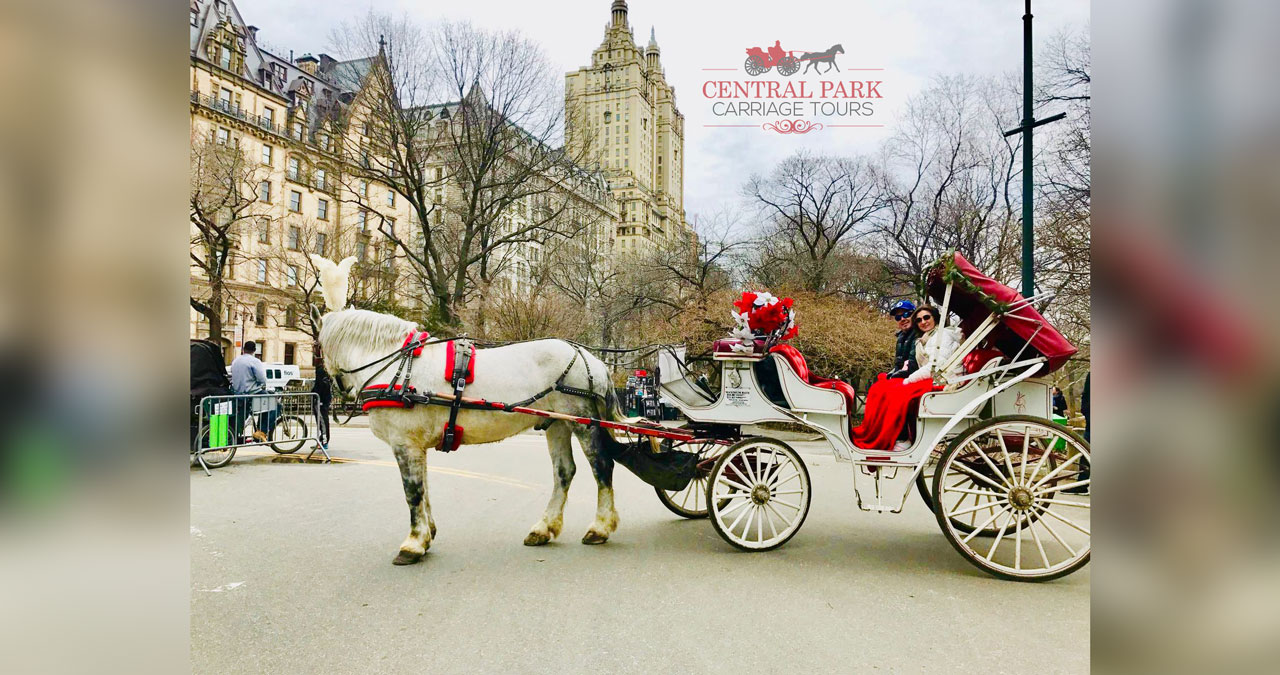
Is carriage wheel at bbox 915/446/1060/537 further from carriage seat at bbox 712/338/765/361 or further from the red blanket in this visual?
carriage seat at bbox 712/338/765/361

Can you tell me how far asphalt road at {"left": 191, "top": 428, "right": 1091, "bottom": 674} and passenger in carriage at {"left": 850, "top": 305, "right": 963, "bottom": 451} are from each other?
2.83 ft

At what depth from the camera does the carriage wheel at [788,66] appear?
9.59m

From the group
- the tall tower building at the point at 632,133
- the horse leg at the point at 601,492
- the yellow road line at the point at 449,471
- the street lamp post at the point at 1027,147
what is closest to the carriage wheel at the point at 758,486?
the horse leg at the point at 601,492

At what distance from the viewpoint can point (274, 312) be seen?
110ft

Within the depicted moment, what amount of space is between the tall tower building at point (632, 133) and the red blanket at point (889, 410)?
39.1ft

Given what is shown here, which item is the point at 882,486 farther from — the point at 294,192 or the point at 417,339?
the point at 294,192

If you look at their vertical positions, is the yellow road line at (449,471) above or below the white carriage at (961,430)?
below

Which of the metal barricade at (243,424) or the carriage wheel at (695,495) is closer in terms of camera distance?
the carriage wheel at (695,495)

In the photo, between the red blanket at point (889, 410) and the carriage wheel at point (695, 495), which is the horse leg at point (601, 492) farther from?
the red blanket at point (889, 410)

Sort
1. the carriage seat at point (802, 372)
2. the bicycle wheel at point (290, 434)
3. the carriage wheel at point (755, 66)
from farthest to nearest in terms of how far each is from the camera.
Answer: the bicycle wheel at point (290, 434) → the carriage wheel at point (755, 66) → the carriage seat at point (802, 372)
